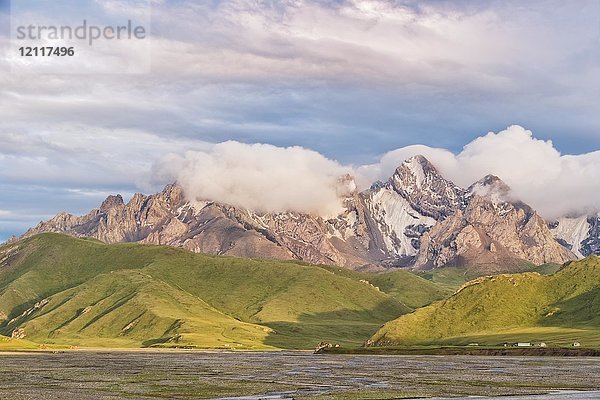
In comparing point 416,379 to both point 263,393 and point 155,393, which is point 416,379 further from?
point 155,393

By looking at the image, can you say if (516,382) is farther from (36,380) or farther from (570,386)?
(36,380)

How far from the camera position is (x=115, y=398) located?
10288cm

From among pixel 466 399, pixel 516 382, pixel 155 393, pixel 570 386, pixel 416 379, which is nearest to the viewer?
pixel 466 399

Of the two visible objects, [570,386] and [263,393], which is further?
[570,386]

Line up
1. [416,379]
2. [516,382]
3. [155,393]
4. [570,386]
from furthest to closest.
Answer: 1. [416,379]
2. [516,382]
3. [570,386]
4. [155,393]

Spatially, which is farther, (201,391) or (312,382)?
(312,382)

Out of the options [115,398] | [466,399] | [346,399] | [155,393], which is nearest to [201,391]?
[155,393]

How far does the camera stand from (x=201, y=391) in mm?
115000

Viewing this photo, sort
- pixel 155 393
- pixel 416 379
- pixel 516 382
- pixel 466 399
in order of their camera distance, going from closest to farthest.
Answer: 1. pixel 466 399
2. pixel 155 393
3. pixel 516 382
4. pixel 416 379

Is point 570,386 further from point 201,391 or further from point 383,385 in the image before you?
point 201,391

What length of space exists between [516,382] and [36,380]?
261 feet

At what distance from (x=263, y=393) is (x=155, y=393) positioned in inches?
566

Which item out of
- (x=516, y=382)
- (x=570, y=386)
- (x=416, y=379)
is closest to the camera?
(x=570, y=386)

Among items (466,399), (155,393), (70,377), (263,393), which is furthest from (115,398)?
(70,377)
